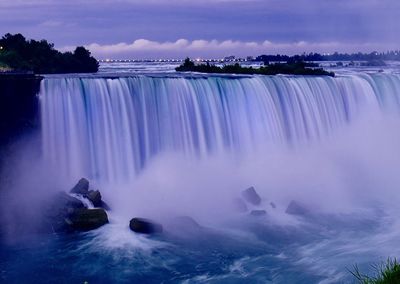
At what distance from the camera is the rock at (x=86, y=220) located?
54.3ft

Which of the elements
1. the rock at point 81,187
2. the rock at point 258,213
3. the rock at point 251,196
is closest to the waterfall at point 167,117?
the rock at point 81,187

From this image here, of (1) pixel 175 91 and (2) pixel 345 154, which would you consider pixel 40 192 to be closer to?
(1) pixel 175 91

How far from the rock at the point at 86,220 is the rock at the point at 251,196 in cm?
541

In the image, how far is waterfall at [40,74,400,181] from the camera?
19766 mm

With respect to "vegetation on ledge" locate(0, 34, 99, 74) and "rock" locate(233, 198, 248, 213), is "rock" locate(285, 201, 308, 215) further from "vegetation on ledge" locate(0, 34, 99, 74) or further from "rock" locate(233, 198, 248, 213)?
"vegetation on ledge" locate(0, 34, 99, 74)

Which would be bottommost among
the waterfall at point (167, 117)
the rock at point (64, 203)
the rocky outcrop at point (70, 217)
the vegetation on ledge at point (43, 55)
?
the rocky outcrop at point (70, 217)

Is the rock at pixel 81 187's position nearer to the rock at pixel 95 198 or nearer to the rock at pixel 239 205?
the rock at pixel 95 198

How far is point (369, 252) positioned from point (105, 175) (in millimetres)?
9447

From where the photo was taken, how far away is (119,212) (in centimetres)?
1808

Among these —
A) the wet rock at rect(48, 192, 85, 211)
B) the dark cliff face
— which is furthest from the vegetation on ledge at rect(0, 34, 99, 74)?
the wet rock at rect(48, 192, 85, 211)

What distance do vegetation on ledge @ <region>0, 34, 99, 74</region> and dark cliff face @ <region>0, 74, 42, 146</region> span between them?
10236mm

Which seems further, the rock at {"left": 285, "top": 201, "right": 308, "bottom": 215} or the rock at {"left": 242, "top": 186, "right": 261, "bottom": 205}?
the rock at {"left": 242, "top": 186, "right": 261, "bottom": 205}

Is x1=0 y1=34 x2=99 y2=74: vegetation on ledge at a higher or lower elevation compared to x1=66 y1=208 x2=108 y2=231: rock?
higher

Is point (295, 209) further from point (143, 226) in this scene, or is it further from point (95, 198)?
point (95, 198)
